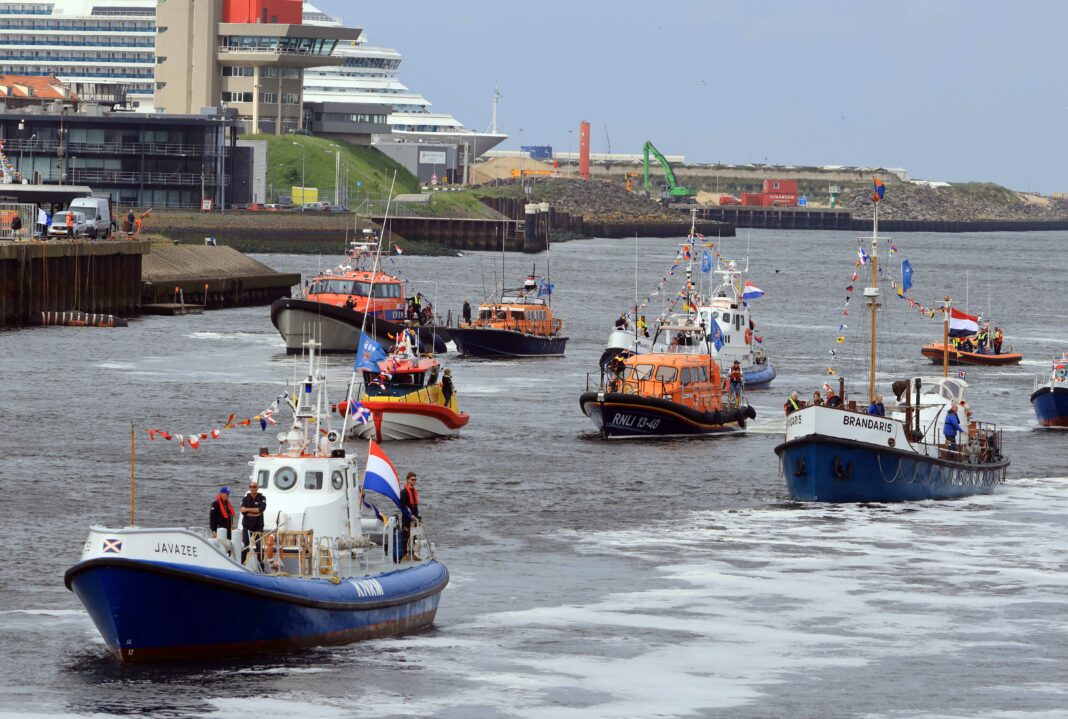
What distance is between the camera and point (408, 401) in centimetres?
5259

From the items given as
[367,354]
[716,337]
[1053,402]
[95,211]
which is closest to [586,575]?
[367,354]

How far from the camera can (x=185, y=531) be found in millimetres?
25328

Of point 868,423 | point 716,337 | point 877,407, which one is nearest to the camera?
point 868,423

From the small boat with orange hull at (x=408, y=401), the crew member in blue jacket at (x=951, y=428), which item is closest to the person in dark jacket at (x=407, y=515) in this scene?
the crew member in blue jacket at (x=951, y=428)

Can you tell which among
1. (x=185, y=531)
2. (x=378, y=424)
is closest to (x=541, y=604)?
(x=185, y=531)

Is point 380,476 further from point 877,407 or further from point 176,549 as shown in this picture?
point 877,407

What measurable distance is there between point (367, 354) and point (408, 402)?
2.50 m

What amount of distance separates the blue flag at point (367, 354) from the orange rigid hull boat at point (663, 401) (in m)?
6.53

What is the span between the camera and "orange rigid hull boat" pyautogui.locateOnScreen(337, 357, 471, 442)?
52.5 meters

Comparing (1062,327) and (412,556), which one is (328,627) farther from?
(1062,327)

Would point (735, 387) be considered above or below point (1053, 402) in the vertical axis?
above

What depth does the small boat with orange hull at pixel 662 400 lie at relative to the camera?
2130 inches

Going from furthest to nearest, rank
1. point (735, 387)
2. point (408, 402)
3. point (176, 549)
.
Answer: point (735, 387) < point (408, 402) < point (176, 549)

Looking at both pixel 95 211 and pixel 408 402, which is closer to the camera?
pixel 408 402
